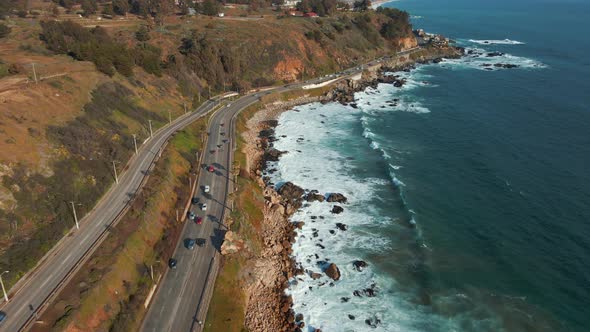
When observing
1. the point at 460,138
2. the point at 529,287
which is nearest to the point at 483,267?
the point at 529,287

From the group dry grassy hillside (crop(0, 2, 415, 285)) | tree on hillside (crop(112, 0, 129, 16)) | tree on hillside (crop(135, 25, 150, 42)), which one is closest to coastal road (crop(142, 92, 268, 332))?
dry grassy hillside (crop(0, 2, 415, 285))

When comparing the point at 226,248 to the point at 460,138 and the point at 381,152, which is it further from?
the point at 460,138

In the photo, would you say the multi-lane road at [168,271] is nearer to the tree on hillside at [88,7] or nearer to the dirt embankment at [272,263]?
the dirt embankment at [272,263]

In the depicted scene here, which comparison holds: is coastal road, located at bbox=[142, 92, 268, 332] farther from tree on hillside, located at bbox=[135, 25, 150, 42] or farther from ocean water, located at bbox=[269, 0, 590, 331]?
tree on hillside, located at bbox=[135, 25, 150, 42]

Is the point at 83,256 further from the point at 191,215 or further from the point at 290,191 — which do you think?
the point at 290,191

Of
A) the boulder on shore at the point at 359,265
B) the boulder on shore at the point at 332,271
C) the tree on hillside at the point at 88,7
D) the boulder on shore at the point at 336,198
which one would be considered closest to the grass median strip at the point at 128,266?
the boulder on shore at the point at 332,271
